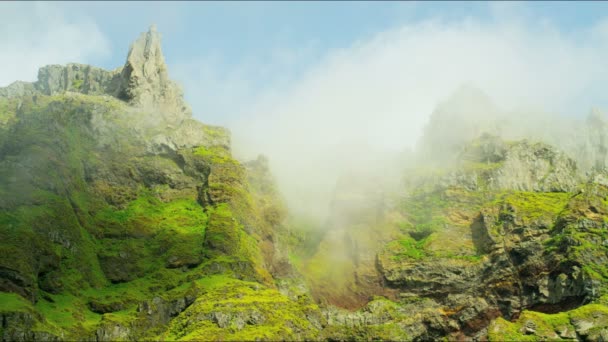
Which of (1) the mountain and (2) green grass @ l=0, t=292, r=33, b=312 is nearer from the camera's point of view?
(2) green grass @ l=0, t=292, r=33, b=312

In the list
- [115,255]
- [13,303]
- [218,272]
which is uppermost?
[115,255]

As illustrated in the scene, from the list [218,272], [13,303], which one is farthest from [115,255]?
[13,303]

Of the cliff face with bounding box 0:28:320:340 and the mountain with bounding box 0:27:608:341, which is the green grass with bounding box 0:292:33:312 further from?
the mountain with bounding box 0:27:608:341

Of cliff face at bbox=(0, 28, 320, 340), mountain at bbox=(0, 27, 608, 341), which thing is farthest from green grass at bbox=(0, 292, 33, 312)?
mountain at bbox=(0, 27, 608, 341)

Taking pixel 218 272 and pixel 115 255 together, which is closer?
pixel 218 272

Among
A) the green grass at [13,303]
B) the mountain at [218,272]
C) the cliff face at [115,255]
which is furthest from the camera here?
the mountain at [218,272]

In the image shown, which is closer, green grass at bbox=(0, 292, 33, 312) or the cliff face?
green grass at bbox=(0, 292, 33, 312)

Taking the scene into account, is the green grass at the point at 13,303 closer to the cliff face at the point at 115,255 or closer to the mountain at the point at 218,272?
the cliff face at the point at 115,255

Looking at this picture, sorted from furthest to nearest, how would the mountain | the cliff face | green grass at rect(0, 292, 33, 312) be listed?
the mountain, the cliff face, green grass at rect(0, 292, 33, 312)

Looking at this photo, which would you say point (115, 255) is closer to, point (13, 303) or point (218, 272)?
point (218, 272)

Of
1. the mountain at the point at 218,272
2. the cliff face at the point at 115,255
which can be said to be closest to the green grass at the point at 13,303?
the cliff face at the point at 115,255

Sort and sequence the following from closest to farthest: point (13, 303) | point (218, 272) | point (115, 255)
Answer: point (13, 303) < point (218, 272) < point (115, 255)

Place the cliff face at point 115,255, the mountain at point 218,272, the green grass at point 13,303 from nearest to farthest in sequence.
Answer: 1. the green grass at point 13,303
2. the cliff face at point 115,255
3. the mountain at point 218,272

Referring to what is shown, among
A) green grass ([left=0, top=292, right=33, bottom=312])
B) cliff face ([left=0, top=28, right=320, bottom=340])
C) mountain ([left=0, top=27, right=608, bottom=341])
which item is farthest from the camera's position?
mountain ([left=0, top=27, right=608, bottom=341])
